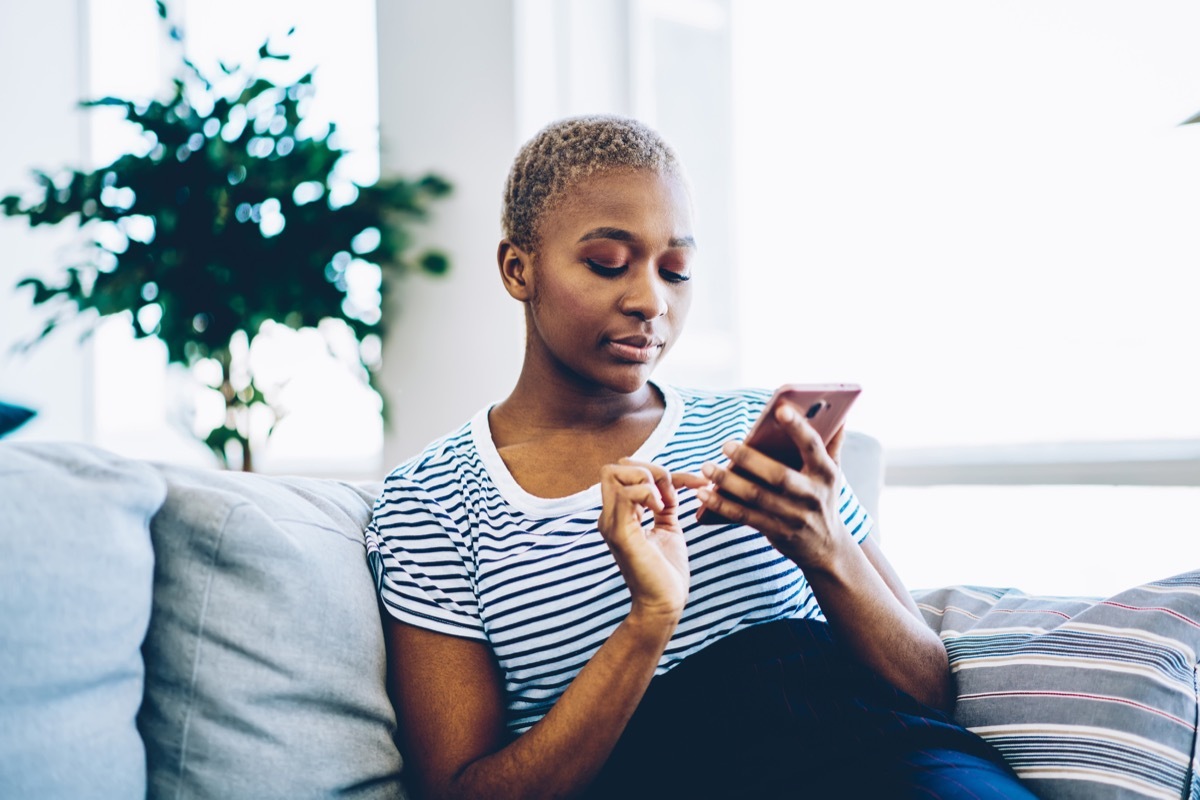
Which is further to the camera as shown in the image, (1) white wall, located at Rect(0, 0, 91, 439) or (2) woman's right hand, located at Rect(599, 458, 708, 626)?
(1) white wall, located at Rect(0, 0, 91, 439)

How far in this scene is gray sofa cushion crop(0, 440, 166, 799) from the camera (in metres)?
0.83

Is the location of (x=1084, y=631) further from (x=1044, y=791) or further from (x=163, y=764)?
(x=163, y=764)

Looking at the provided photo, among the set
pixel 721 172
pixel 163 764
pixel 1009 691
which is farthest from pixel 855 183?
pixel 163 764

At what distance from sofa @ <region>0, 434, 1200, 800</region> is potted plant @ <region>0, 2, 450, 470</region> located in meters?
1.52

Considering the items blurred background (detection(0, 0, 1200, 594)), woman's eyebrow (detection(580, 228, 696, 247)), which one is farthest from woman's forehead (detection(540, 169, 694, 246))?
blurred background (detection(0, 0, 1200, 594))

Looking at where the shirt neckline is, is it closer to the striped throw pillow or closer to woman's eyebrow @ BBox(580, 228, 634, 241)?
woman's eyebrow @ BBox(580, 228, 634, 241)

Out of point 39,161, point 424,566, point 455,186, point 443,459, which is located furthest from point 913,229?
point 39,161

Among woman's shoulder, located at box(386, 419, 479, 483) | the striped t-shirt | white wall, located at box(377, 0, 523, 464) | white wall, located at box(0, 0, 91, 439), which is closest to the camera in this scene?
the striped t-shirt

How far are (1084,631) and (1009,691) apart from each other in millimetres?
101

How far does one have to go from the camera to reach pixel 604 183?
1.15 m

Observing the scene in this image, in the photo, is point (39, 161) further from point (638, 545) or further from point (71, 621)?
point (638, 545)

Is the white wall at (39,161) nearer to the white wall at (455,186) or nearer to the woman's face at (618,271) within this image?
the white wall at (455,186)

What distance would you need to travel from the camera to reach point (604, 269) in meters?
1.14

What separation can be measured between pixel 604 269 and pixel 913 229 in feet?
4.44
